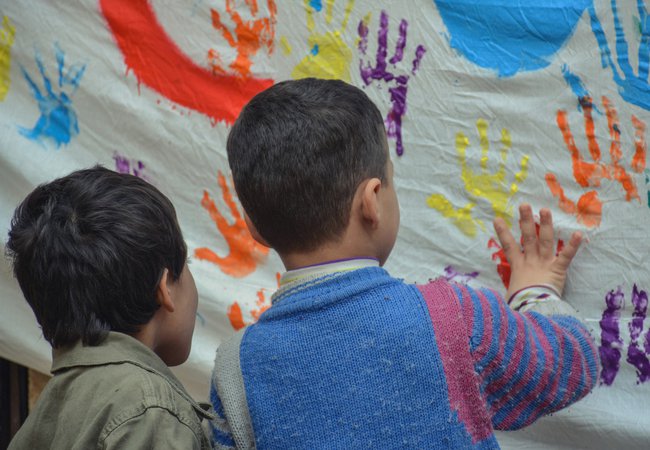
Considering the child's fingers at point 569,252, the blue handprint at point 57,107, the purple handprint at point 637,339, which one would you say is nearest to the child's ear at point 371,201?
the child's fingers at point 569,252

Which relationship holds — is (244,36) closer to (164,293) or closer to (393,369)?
(164,293)

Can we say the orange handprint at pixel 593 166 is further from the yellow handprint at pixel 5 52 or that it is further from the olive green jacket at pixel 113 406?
the yellow handprint at pixel 5 52

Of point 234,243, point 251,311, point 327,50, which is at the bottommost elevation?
point 251,311

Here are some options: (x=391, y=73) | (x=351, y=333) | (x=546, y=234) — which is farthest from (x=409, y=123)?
(x=351, y=333)

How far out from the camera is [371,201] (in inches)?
43.2

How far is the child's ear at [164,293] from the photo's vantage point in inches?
47.8

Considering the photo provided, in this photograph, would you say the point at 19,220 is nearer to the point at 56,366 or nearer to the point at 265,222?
the point at 56,366

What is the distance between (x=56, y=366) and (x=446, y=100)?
825mm

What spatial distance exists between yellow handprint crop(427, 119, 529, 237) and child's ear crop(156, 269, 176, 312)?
56 cm

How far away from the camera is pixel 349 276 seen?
110cm

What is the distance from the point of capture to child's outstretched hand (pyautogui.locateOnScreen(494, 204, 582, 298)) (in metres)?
1.36

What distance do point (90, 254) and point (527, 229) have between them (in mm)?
747

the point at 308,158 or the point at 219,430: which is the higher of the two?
the point at 308,158

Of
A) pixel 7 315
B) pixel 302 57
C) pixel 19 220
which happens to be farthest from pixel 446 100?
pixel 7 315
